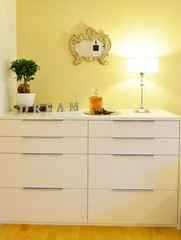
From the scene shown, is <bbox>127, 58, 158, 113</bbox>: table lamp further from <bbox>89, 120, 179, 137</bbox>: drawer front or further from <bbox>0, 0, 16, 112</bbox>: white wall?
<bbox>0, 0, 16, 112</bbox>: white wall

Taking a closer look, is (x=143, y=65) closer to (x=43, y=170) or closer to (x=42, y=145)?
(x=42, y=145)

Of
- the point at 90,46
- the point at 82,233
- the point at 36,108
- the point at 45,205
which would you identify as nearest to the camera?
the point at 82,233

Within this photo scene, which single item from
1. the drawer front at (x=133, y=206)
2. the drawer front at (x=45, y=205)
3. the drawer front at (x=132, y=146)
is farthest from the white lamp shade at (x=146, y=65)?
the drawer front at (x=45, y=205)

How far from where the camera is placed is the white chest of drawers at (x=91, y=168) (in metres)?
2.62

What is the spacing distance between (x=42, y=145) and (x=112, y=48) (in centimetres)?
118

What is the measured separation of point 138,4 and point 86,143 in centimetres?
144

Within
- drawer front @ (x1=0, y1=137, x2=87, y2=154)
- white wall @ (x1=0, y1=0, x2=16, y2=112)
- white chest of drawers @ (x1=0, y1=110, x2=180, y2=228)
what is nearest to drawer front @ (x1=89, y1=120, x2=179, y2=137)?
white chest of drawers @ (x1=0, y1=110, x2=180, y2=228)

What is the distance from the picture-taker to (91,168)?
8.70 feet

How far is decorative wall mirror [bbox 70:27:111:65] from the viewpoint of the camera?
10.4 ft

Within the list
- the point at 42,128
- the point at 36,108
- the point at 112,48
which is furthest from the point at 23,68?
the point at 112,48

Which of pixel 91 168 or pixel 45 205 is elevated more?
pixel 91 168

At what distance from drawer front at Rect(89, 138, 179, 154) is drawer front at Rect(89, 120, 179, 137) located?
0.13ft

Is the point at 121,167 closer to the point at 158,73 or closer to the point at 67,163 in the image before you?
the point at 67,163

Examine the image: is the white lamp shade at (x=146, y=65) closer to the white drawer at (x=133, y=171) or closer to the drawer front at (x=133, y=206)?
the white drawer at (x=133, y=171)
